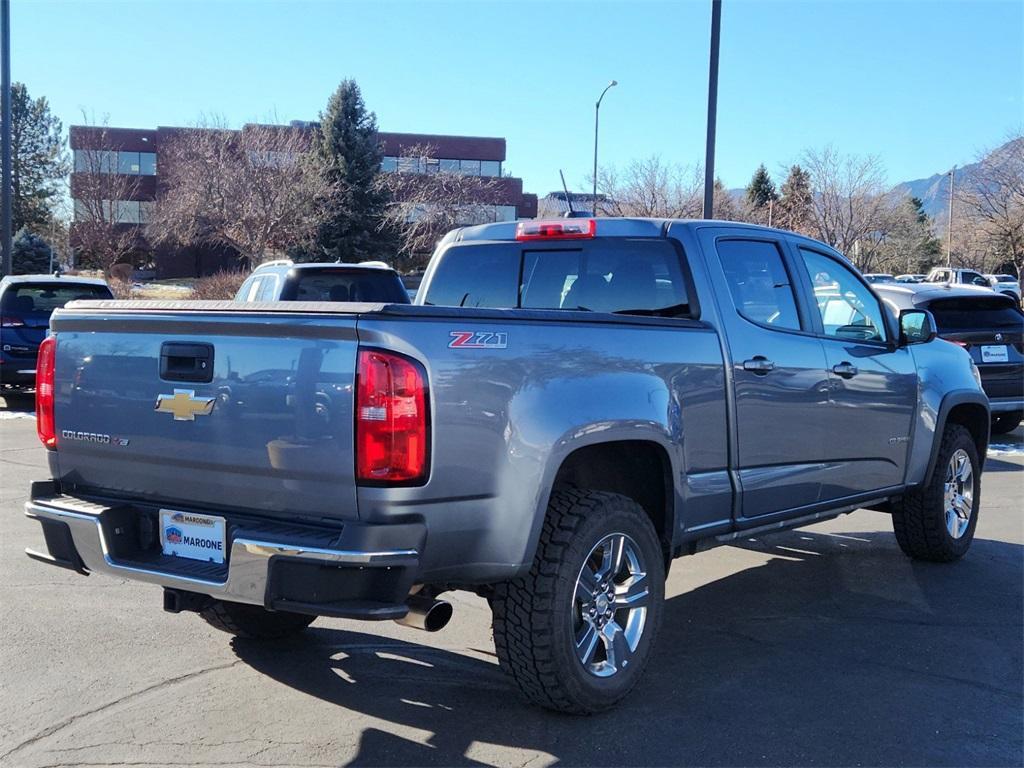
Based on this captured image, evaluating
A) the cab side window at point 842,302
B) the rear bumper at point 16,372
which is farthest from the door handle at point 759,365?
the rear bumper at point 16,372

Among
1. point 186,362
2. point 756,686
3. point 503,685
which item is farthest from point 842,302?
point 186,362

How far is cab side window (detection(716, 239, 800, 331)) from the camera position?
16.3 feet

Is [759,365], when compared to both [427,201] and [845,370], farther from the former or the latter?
[427,201]

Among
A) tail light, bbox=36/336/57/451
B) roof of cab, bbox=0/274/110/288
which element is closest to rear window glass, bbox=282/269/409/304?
roof of cab, bbox=0/274/110/288

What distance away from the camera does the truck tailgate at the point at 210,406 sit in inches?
133

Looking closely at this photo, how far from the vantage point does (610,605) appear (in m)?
4.12

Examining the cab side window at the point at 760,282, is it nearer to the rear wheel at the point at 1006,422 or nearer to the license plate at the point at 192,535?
the license plate at the point at 192,535

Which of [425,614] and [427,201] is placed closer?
[425,614]

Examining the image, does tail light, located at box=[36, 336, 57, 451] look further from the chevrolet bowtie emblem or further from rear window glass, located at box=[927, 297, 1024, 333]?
rear window glass, located at box=[927, 297, 1024, 333]

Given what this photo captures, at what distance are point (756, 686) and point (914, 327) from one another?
8.84 ft

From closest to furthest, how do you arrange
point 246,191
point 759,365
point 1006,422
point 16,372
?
point 759,365, point 1006,422, point 16,372, point 246,191

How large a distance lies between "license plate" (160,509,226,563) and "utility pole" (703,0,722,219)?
36.0 feet

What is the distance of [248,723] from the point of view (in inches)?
156

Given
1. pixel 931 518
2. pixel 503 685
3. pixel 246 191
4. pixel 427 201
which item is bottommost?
pixel 503 685
